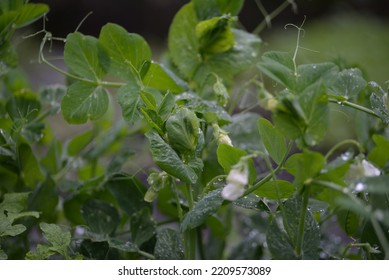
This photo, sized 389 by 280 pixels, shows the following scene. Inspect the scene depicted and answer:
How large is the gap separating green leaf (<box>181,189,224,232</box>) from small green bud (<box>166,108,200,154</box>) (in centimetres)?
5

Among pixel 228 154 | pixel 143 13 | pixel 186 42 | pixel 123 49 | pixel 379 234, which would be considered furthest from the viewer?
pixel 143 13

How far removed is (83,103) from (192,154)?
0.19m

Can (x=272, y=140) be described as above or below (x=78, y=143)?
above

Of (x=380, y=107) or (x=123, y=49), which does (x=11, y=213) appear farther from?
(x=380, y=107)

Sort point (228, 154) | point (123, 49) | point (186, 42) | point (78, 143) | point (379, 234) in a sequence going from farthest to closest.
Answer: point (78, 143) → point (186, 42) → point (123, 49) → point (228, 154) → point (379, 234)

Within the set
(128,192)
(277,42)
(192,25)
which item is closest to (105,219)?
(128,192)

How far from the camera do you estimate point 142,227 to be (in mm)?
699

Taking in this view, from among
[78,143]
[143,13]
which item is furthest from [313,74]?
[143,13]

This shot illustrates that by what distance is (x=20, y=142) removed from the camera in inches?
28.0

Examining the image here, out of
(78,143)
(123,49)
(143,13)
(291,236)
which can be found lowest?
(143,13)

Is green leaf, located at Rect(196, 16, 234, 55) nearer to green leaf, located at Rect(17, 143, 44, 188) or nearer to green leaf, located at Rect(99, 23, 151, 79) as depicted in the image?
green leaf, located at Rect(99, 23, 151, 79)
